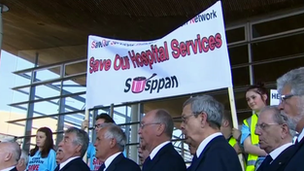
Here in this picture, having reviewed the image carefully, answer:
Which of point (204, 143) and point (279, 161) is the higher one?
point (204, 143)

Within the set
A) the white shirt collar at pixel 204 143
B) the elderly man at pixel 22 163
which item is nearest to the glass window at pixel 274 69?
the elderly man at pixel 22 163

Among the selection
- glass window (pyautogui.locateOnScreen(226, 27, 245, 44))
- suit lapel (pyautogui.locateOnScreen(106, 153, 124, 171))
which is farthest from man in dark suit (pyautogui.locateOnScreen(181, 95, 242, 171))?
glass window (pyautogui.locateOnScreen(226, 27, 245, 44))

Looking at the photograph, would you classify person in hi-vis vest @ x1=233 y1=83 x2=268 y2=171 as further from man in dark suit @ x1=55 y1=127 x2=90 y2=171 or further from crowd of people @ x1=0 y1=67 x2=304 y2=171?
man in dark suit @ x1=55 y1=127 x2=90 y2=171

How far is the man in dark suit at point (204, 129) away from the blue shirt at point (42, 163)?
315 centimetres

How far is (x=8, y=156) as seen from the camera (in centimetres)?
492

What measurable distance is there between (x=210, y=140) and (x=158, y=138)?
0.87 meters

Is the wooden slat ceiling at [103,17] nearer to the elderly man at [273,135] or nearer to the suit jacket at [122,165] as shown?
the suit jacket at [122,165]

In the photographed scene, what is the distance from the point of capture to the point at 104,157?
4473mm

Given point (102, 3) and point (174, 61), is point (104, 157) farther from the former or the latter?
point (102, 3)

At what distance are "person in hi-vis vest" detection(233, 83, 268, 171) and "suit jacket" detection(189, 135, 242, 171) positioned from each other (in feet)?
4.35

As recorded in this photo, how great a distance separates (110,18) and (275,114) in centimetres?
600

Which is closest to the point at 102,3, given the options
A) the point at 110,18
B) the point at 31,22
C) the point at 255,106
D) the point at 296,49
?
the point at 110,18

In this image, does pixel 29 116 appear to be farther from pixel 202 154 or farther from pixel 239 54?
pixel 202 154

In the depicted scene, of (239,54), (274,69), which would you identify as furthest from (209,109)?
(239,54)
